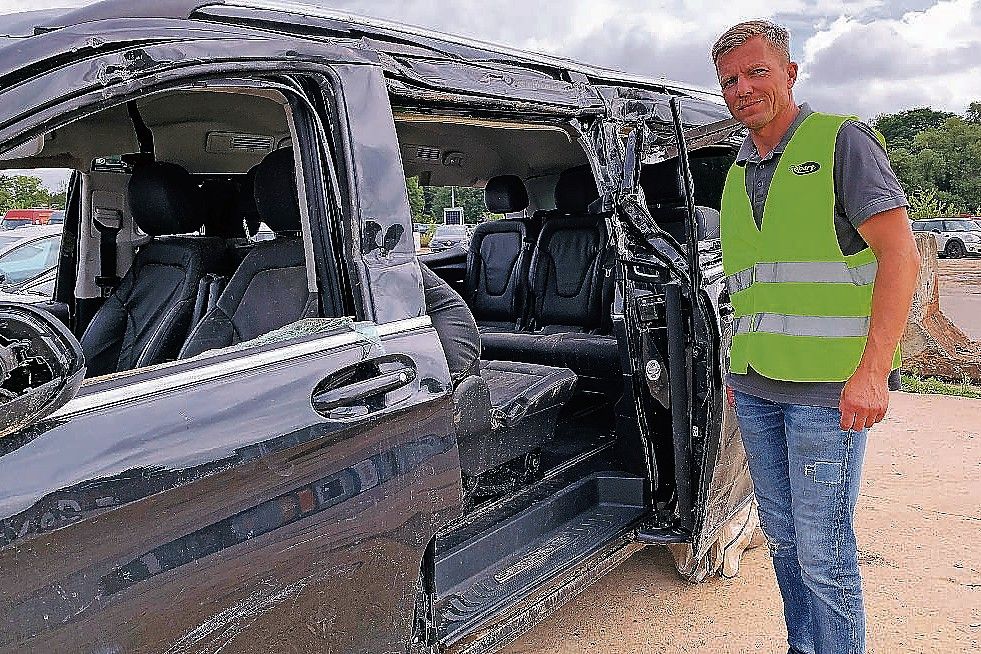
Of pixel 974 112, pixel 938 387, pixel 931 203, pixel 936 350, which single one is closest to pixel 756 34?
pixel 938 387

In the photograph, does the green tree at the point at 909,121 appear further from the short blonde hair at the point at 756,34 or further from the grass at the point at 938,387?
the short blonde hair at the point at 756,34

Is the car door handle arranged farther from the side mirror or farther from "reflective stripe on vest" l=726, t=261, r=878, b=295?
"reflective stripe on vest" l=726, t=261, r=878, b=295

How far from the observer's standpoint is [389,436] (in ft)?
6.53

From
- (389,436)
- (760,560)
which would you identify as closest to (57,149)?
(389,436)

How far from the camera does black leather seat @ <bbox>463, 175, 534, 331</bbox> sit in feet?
18.3

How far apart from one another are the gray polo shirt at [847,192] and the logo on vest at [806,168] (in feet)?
0.17

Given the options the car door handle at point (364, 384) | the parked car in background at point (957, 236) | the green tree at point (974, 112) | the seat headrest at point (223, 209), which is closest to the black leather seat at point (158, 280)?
the seat headrest at point (223, 209)

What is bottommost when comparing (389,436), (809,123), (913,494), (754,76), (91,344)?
(913,494)

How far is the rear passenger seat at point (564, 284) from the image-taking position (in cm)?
501

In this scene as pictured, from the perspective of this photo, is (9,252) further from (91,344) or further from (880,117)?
(880,117)

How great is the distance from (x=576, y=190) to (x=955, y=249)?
2423cm

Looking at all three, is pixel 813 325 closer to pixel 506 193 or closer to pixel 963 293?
pixel 506 193

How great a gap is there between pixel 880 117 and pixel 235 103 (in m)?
59.7

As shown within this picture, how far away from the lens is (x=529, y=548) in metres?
3.15
